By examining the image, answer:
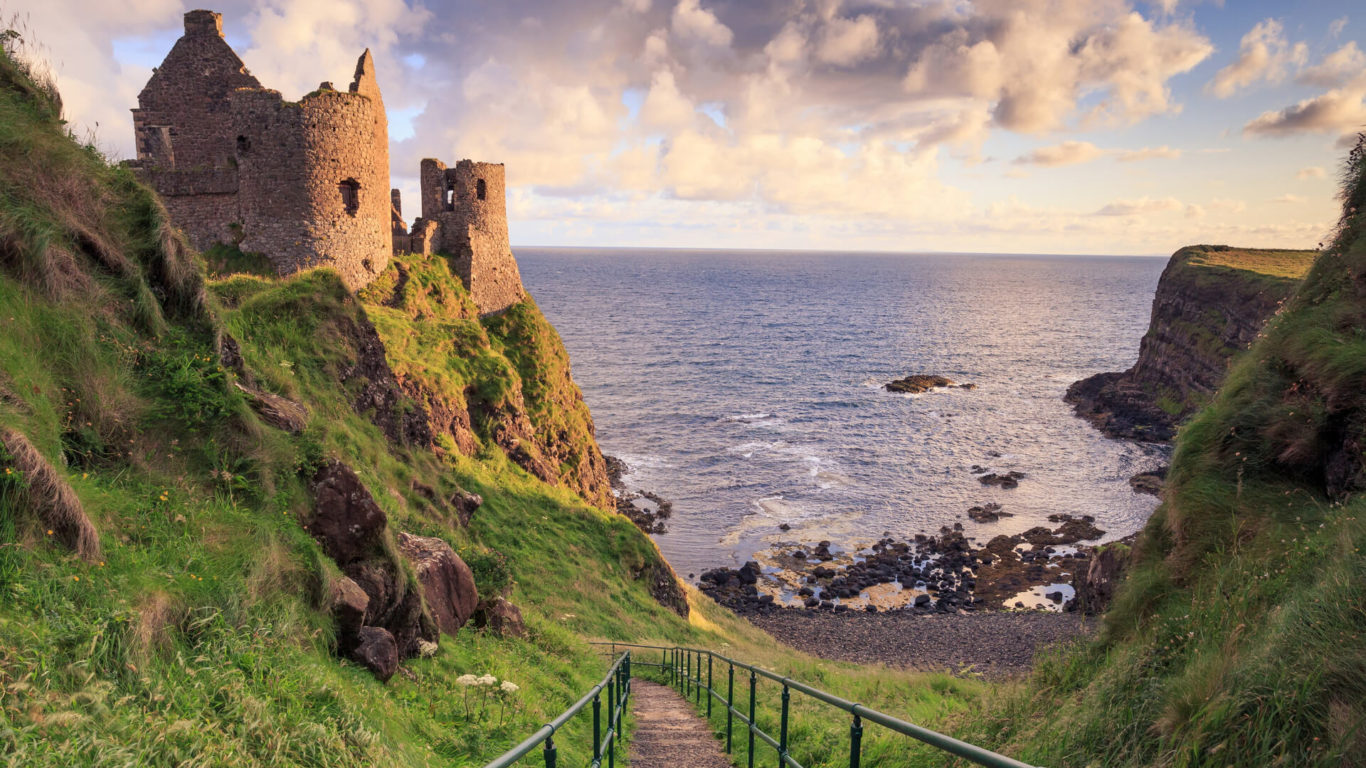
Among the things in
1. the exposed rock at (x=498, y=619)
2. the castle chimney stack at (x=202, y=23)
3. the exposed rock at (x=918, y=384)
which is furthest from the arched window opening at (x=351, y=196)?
the exposed rock at (x=918, y=384)

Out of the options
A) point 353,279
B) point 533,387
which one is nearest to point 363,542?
point 353,279

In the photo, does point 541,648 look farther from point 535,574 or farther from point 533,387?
point 533,387

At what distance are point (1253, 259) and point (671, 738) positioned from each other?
10573cm

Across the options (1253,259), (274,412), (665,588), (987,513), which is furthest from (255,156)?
(1253,259)

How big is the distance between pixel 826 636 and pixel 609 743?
1168 inches

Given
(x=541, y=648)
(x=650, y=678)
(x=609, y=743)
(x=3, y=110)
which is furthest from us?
(x=650, y=678)

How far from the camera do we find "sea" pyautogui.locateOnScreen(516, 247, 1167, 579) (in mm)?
48438

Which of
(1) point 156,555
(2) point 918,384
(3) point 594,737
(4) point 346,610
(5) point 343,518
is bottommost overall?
(2) point 918,384

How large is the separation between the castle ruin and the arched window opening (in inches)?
1.4

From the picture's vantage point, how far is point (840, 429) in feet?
218

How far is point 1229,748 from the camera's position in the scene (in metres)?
4.89

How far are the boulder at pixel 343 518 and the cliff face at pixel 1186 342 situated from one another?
2801 inches

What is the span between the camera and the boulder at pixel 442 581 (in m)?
11.6

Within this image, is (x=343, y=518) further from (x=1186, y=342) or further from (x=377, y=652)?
(x=1186, y=342)
